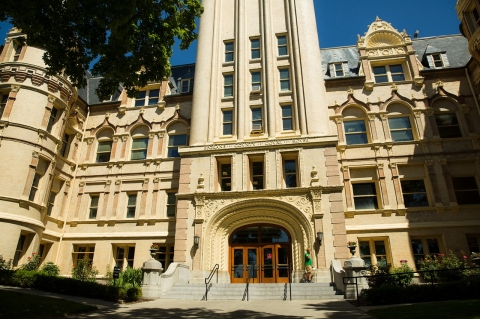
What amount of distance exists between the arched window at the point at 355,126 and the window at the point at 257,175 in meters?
7.21

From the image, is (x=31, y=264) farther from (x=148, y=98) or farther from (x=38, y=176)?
(x=148, y=98)

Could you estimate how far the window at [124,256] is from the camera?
83.3ft

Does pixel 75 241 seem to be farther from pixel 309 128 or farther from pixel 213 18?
pixel 213 18

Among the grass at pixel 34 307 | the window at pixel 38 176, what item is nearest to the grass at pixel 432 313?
the grass at pixel 34 307

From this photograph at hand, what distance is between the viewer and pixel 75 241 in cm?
2584

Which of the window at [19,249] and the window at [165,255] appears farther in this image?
the window at [165,255]

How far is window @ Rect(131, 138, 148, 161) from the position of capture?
28531 mm

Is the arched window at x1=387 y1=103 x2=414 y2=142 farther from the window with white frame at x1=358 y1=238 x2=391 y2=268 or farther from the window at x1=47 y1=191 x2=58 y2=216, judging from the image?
the window at x1=47 y1=191 x2=58 y2=216

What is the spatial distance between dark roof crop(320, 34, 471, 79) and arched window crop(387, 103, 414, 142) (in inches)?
173

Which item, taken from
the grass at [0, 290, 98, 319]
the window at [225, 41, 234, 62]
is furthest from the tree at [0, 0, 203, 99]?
the window at [225, 41, 234, 62]

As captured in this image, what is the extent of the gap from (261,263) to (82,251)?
13.9m

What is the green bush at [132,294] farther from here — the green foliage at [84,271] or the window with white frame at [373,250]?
the window with white frame at [373,250]

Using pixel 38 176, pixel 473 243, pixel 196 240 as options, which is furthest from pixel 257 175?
pixel 38 176

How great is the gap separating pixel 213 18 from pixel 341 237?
68.8 ft
